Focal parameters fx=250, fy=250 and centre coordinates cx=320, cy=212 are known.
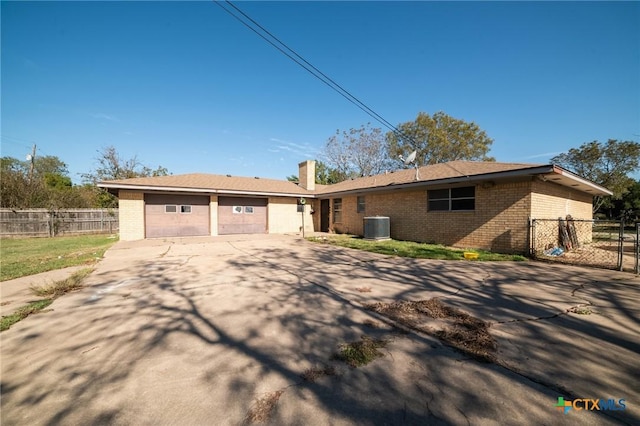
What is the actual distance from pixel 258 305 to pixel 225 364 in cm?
158

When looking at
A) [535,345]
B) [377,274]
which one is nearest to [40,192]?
[377,274]

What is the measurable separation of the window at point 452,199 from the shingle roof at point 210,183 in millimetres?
9608

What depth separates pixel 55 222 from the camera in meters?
16.3

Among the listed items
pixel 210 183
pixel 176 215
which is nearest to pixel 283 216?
pixel 210 183

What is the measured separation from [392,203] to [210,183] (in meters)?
11.1

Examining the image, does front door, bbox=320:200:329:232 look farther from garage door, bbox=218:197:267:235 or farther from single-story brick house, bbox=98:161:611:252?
garage door, bbox=218:197:267:235

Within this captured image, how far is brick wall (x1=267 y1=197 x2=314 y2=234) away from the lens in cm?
1756

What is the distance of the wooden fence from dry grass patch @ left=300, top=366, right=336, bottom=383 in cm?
2186

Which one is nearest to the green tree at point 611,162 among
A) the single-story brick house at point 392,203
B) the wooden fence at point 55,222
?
the single-story brick house at point 392,203

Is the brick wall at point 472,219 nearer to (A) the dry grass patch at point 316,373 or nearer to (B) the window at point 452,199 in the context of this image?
(B) the window at point 452,199

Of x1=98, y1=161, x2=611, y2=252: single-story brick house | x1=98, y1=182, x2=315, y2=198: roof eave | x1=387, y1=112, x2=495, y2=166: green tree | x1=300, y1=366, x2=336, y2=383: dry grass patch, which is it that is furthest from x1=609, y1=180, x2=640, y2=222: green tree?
x1=300, y1=366, x2=336, y2=383: dry grass patch

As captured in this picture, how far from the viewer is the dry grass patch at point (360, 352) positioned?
251 centimetres

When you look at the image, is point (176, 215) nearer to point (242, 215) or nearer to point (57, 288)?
point (242, 215)

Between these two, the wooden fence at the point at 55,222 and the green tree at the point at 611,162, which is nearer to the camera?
the wooden fence at the point at 55,222
